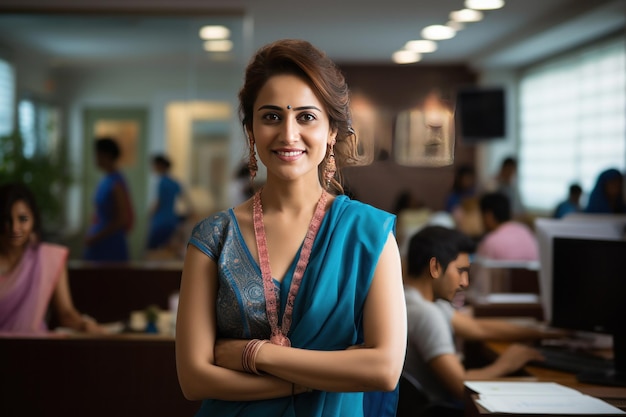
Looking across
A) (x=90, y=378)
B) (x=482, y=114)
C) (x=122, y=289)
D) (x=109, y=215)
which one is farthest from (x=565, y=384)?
(x=482, y=114)

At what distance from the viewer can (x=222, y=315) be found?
1600 millimetres

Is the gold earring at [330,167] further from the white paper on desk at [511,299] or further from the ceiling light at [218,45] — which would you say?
the ceiling light at [218,45]

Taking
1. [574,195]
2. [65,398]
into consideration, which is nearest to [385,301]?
[65,398]

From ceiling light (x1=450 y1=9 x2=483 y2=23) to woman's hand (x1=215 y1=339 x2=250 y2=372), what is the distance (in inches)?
268

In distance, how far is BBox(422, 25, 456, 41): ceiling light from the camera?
351 inches

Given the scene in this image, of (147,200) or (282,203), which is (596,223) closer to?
(282,203)

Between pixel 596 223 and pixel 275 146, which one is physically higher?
pixel 275 146

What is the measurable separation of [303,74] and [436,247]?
1476mm

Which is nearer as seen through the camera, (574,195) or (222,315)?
(222,315)

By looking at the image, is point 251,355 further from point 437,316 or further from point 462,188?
point 462,188

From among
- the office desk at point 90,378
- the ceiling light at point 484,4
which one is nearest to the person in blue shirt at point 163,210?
the ceiling light at point 484,4

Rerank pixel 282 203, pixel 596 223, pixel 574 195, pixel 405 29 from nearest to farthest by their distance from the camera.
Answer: pixel 282 203 → pixel 596 223 → pixel 574 195 → pixel 405 29

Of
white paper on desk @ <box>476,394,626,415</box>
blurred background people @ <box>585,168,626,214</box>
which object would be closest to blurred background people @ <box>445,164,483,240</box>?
blurred background people @ <box>585,168,626,214</box>

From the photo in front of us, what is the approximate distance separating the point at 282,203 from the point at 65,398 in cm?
153
